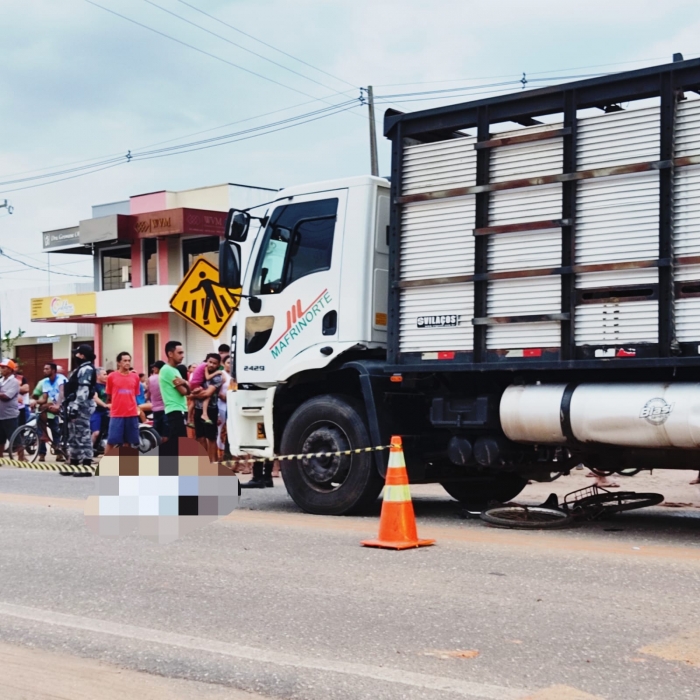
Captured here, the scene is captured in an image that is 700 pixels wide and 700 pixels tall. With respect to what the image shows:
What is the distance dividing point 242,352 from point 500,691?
753cm

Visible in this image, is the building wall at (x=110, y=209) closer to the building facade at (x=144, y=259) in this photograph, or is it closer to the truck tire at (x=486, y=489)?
the building facade at (x=144, y=259)

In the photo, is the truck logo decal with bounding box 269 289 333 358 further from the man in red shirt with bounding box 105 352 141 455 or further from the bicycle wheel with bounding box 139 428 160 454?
the bicycle wheel with bounding box 139 428 160 454

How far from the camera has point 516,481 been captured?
11.9 metres

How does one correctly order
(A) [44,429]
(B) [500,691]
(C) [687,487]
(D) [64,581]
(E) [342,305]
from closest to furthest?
(B) [500,691]
(D) [64,581]
(E) [342,305]
(C) [687,487]
(A) [44,429]

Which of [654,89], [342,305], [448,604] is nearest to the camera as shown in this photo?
[448,604]

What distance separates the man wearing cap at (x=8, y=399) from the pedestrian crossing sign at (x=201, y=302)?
493cm

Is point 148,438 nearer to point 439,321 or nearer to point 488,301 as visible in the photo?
point 439,321

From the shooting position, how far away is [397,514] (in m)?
8.57

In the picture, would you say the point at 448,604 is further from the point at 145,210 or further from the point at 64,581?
the point at 145,210

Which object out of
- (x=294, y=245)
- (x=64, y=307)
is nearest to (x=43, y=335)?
(x=64, y=307)

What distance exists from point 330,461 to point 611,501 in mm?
2724

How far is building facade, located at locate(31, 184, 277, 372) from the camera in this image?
1564 inches

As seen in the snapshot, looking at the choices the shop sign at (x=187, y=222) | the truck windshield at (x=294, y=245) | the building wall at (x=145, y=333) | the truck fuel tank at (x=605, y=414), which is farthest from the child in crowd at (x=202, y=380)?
the building wall at (x=145, y=333)

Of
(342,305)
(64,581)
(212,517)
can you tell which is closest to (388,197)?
(342,305)
